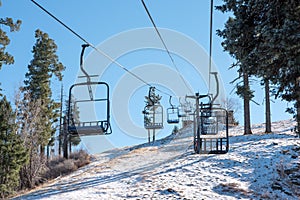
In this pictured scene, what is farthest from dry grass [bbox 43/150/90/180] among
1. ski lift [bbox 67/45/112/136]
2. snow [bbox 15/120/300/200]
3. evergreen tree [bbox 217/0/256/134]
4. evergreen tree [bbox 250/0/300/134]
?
evergreen tree [bbox 250/0/300/134]

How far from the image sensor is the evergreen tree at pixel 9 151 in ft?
54.9

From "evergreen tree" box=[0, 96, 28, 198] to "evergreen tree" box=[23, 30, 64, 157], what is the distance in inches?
155

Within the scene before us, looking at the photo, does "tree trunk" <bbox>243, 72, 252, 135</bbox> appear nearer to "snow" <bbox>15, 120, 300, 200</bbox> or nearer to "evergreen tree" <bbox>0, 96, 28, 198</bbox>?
"snow" <bbox>15, 120, 300, 200</bbox>

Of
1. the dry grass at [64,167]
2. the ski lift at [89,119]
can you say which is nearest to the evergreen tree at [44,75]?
the dry grass at [64,167]

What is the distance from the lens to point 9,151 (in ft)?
56.5

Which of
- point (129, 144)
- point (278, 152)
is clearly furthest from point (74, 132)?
point (129, 144)

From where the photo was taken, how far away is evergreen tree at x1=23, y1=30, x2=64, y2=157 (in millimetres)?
Result: 22505

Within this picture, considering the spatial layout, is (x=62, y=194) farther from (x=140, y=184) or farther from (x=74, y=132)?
(x=74, y=132)

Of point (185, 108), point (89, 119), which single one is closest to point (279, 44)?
point (89, 119)

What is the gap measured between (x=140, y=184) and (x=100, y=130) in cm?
458

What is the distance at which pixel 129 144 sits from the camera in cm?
2952

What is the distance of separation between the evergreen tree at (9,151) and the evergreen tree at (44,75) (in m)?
3.93

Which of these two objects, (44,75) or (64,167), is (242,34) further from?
(44,75)

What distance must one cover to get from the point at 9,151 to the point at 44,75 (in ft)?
24.3
